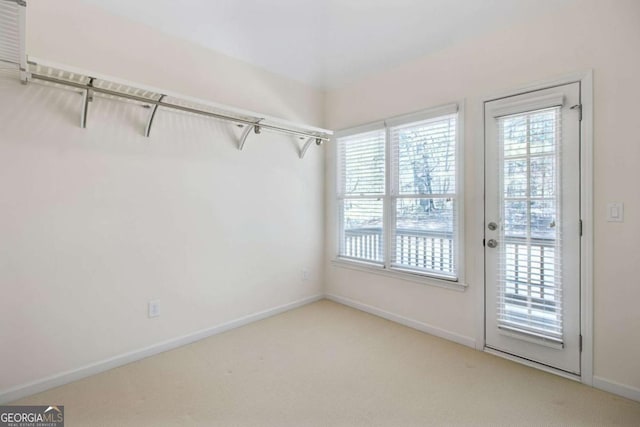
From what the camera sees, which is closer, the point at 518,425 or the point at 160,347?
the point at 518,425

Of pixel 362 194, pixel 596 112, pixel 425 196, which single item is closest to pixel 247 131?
pixel 362 194

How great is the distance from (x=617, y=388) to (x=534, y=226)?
108cm

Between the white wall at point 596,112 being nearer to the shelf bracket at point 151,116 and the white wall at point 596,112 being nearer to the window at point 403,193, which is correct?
the window at point 403,193

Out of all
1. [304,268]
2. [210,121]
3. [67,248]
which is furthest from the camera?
[304,268]

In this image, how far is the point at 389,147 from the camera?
315 centimetres

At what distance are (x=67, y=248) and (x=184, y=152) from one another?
104cm

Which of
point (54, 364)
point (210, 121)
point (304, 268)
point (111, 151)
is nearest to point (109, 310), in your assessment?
point (54, 364)

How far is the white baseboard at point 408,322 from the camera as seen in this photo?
2652 mm

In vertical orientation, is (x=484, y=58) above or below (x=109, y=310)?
above

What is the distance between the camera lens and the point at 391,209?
125 inches

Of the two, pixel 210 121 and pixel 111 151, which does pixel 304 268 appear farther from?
pixel 111 151

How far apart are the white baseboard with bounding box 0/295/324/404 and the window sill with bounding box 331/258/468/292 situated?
94 cm

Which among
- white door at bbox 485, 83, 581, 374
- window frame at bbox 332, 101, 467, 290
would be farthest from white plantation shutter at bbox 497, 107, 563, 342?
window frame at bbox 332, 101, 467, 290

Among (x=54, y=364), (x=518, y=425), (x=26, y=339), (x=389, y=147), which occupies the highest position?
(x=389, y=147)
